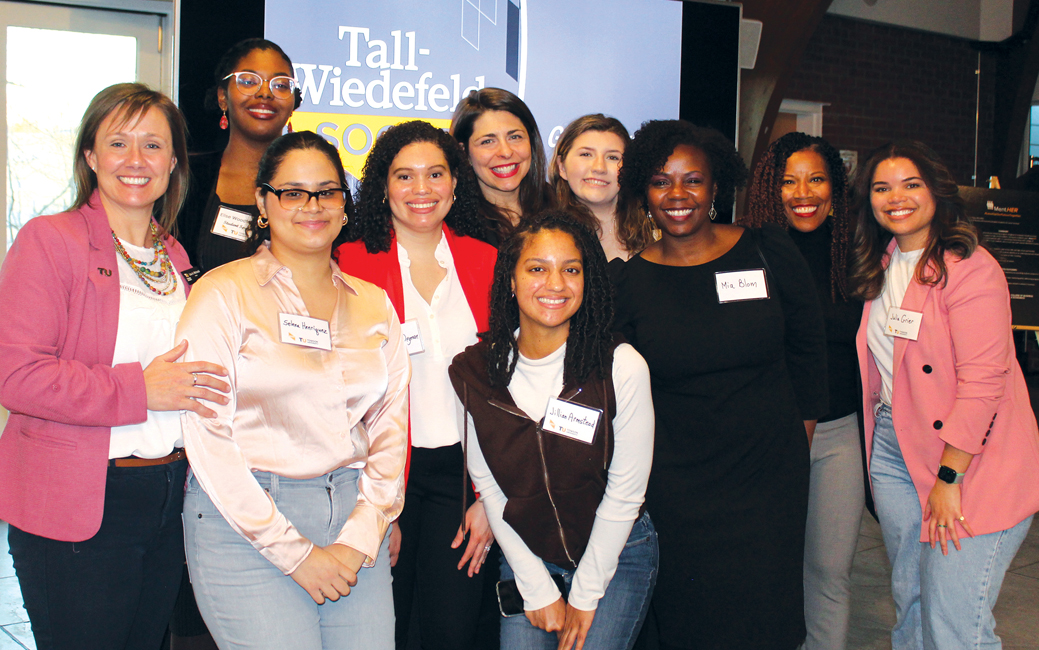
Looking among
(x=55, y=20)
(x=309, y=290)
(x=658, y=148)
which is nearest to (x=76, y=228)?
(x=309, y=290)

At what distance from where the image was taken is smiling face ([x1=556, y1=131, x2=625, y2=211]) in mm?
2881

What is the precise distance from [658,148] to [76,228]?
1.55 meters

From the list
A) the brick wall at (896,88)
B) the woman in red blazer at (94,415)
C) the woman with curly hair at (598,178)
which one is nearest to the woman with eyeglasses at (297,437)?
the woman in red blazer at (94,415)

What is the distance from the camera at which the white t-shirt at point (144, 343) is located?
5.78 feet

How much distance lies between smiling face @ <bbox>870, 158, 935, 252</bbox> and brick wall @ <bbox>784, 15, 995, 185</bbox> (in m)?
6.61

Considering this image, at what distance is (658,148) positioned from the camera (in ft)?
7.30

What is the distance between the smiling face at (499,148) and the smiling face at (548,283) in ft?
2.37

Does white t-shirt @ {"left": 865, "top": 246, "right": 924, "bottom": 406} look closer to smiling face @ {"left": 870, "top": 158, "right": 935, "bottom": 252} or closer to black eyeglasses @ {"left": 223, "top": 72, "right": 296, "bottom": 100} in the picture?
smiling face @ {"left": 870, "top": 158, "right": 935, "bottom": 252}

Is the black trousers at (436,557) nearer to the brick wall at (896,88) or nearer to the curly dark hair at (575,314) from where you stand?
the curly dark hair at (575,314)

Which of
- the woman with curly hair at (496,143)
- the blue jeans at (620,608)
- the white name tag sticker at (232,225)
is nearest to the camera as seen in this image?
the blue jeans at (620,608)

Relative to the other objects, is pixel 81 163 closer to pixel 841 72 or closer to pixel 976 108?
pixel 841 72

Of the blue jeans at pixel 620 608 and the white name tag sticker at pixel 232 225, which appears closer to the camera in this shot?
the blue jeans at pixel 620 608

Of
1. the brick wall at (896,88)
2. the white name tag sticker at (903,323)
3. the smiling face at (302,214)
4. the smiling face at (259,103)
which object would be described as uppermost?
the brick wall at (896,88)

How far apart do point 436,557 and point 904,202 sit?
5.84ft
